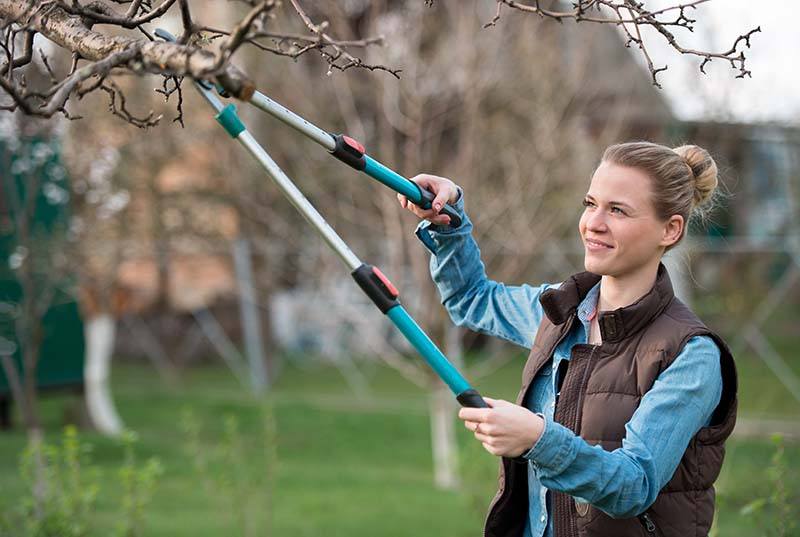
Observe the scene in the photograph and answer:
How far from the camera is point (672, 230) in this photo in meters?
2.64

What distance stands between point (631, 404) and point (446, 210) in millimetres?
765

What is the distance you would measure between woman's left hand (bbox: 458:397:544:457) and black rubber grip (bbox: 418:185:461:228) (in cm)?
81

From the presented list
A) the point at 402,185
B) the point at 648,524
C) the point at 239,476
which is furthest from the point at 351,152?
the point at 239,476

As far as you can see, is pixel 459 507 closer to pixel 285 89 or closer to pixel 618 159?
pixel 285 89

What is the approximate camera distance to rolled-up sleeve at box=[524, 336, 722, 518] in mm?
2199

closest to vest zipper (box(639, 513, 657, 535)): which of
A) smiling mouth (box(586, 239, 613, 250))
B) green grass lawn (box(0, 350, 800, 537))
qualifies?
smiling mouth (box(586, 239, 613, 250))

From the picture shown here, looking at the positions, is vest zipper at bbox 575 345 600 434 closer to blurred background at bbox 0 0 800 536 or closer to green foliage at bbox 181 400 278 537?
blurred background at bbox 0 0 800 536

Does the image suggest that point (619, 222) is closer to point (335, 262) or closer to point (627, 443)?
point (627, 443)

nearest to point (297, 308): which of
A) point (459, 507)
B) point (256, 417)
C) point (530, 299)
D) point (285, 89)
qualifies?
point (256, 417)

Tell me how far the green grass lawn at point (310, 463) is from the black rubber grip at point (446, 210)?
2091 millimetres

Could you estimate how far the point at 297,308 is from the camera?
2008 cm

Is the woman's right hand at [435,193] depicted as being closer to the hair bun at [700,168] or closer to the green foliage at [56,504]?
the hair bun at [700,168]

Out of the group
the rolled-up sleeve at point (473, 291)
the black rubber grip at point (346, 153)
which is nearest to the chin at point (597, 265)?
the rolled-up sleeve at point (473, 291)

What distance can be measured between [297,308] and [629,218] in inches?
697
